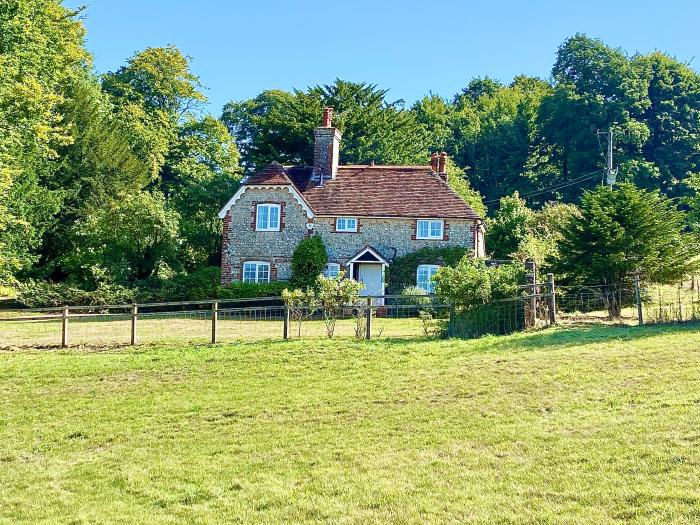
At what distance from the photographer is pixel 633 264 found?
72.6 ft

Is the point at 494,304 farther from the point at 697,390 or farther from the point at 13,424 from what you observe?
the point at 13,424

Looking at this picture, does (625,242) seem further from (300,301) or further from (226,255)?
(226,255)

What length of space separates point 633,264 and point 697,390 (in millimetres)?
11832

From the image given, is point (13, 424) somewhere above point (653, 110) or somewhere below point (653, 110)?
below

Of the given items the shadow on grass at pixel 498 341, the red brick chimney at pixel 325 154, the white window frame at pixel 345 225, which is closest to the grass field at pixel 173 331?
the shadow on grass at pixel 498 341

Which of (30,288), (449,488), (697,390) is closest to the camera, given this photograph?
(449,488)

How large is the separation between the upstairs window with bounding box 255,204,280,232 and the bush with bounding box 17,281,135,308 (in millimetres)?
6725

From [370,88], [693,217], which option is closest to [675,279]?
[693,217]

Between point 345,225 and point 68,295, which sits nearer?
point 68,295

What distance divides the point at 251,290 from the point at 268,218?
3.91m

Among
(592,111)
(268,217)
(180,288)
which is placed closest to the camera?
(180,288)

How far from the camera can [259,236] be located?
3450 cm

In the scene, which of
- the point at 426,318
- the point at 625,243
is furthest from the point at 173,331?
the point at 625,243

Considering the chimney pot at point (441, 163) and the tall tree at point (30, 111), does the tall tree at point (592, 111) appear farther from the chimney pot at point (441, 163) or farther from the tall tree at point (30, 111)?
the tall tree at point (30, 111)
